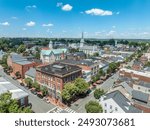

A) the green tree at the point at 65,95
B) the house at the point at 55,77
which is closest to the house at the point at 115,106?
the green tree at the point at 65,95

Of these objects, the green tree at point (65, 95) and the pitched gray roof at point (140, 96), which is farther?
the green tree at point (65, 95)

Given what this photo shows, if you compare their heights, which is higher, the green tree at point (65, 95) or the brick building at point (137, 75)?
the brick building at point (137, 75)

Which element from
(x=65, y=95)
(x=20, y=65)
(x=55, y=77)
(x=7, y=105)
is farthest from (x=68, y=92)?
(x=20, y=65)

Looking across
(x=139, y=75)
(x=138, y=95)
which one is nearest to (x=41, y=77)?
(x=138, y=95)

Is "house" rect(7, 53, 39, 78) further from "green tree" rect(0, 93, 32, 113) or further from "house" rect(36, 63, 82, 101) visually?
"green tree" rect(0, 93, 32, 113)

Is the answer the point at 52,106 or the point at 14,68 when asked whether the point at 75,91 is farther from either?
the point at 14,68

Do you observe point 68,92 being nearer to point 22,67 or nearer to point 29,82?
point 29,82

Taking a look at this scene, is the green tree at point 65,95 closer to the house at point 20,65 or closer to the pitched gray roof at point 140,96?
the pitched gray roof at point 140,96

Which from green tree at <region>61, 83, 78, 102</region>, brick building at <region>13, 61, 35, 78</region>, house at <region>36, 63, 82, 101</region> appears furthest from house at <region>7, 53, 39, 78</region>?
green tree at <region>61, 83, 78, 102</region>
